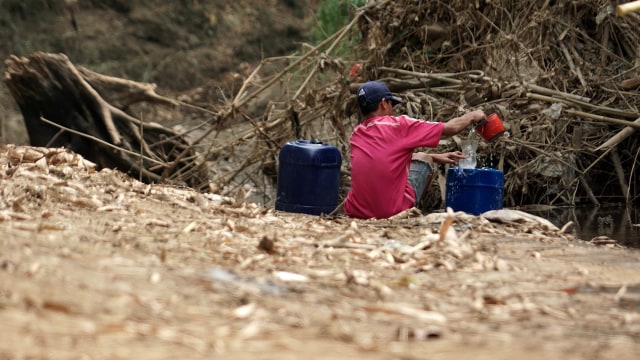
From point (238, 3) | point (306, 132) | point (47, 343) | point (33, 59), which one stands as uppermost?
point (238, 3)

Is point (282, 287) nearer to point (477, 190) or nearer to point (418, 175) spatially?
point (477, 190)

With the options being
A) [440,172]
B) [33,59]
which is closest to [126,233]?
[440,172]

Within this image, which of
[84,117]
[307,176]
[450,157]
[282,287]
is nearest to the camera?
[282,287]

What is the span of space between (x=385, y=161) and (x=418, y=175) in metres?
0.67

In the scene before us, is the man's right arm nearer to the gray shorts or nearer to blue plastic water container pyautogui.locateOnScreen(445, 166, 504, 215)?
blue plastic water container pyautogui.locateOnScreen(445, 166, 504, 215)

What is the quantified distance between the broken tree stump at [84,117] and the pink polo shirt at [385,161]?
282 cm

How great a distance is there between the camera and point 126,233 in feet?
14.9

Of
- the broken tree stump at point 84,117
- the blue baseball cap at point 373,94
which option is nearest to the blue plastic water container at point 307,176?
the blue baseball cap at point 373,94

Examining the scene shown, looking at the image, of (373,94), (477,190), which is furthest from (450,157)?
(373,94)

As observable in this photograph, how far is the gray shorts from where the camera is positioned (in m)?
7.14

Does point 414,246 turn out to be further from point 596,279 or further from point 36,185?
point 36,185

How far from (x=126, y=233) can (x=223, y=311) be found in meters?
1.51

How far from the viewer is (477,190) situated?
6.75 m

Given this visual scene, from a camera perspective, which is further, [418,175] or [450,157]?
[418,175]
